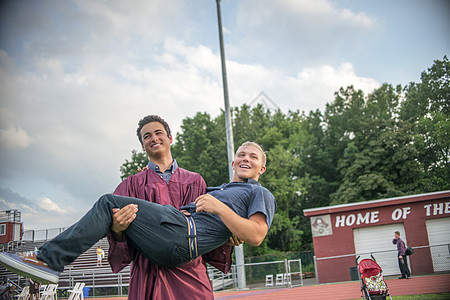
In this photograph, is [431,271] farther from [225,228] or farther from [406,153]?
[225,228]

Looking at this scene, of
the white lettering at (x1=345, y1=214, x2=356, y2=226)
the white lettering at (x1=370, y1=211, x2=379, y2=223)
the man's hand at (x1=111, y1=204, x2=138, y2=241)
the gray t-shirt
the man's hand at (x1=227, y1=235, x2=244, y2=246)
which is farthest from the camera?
the white lettering at (x1=345, y1=214, x2=356, y2=226)

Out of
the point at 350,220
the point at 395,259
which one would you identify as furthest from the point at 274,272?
the point at 350,220

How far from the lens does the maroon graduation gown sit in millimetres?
2748

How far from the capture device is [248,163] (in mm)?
3494

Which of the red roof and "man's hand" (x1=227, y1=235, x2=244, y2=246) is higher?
the red roof

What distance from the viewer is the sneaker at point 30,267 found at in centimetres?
237

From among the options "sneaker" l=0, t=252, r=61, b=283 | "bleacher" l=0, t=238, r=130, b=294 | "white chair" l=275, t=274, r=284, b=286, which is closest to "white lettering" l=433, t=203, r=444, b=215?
"white chair" l=275, t=274, r=284, b=286

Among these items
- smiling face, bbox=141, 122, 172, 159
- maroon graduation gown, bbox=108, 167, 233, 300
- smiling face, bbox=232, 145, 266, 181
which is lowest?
maroon graduation gown, bbox=108, 167, 233, 300

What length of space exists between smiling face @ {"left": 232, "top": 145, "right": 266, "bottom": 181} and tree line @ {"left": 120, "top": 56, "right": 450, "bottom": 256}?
25062mm

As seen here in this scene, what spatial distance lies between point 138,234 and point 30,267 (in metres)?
0.68

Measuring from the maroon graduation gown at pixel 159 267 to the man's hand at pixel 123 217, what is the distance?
0.70ft

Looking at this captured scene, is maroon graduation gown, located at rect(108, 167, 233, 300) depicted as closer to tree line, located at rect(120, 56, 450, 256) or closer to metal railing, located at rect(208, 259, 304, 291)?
metal railing, located at rect(208, 259, 304, 291)

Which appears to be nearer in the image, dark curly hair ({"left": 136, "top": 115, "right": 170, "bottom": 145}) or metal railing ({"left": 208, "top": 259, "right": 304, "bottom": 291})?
dark curly hair ({"left": 136, "top": 115, "right": 170, "bottom": 145})

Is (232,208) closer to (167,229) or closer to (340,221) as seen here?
(167,229)
